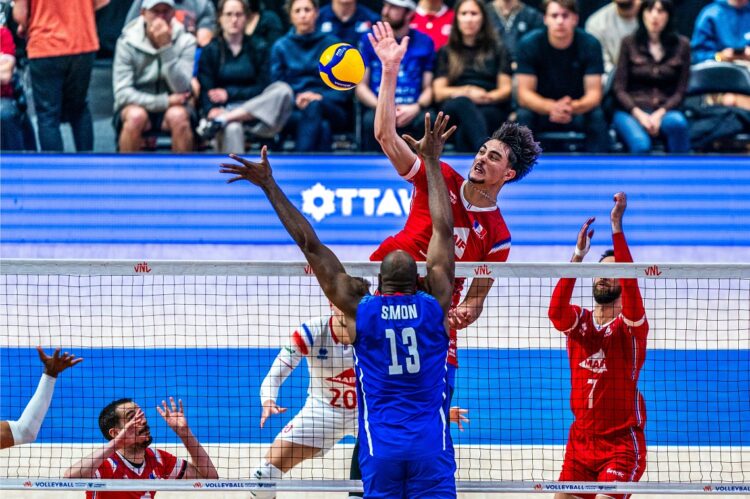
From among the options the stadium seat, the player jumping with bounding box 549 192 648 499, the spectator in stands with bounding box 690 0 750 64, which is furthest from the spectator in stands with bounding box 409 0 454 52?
the player jumping with bounding box 549 192 648 499

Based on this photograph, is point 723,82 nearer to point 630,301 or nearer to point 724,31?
point 724,31

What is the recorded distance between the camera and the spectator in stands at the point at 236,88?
16.5 m

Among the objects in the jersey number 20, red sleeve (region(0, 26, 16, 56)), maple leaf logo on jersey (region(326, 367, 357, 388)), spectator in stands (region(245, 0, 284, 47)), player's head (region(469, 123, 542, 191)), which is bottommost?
maple leaf logo on jersey (region(326, 367, 357, 388))

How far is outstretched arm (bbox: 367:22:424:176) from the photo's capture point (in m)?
7.50

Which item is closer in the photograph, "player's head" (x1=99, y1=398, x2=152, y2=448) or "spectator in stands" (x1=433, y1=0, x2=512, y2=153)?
"player's head" (x1=99, y1=398, x2=152, y2=448)

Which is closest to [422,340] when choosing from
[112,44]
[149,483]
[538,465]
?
[149,483]

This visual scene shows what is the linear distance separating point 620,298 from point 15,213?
10.2 metres

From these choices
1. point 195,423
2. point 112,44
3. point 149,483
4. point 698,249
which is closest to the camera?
point 149,483

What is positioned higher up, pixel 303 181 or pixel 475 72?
pixel 475 72

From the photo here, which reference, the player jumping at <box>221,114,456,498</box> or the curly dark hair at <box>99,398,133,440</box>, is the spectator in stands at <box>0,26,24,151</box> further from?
the player jumping at <box>221,114,456,498</box>

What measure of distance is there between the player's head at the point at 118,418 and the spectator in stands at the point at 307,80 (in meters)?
8.90

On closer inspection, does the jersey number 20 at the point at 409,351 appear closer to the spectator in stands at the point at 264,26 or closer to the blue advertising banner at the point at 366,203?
the blue advertising banner at the point at 366,203

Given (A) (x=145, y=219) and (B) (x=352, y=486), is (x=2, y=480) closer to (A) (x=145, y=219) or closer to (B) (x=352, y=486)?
(B) (x=352, y=486)

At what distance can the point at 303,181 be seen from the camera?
15.9 m
